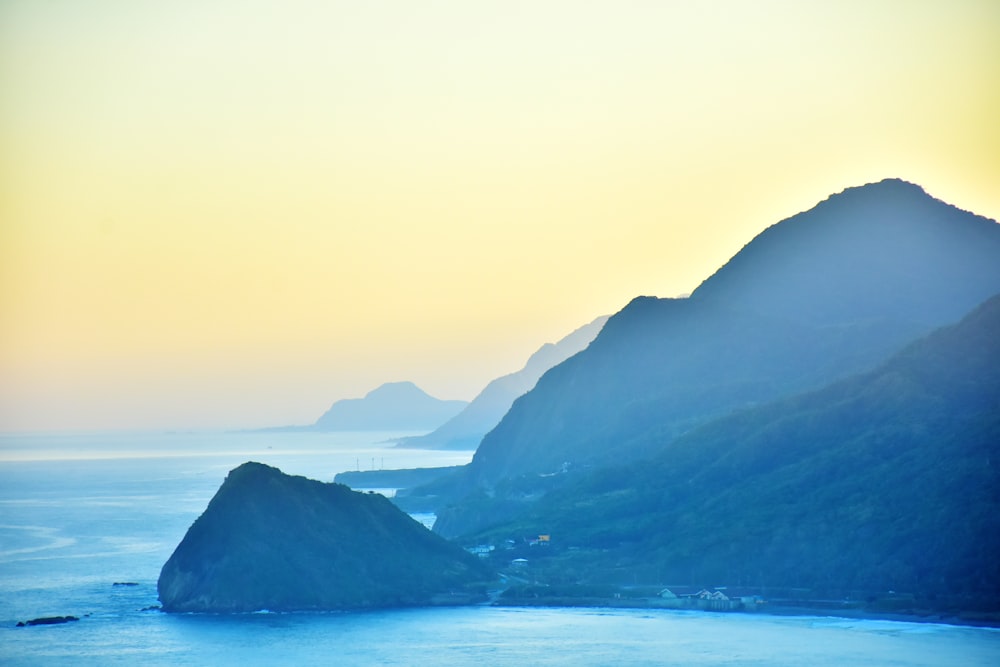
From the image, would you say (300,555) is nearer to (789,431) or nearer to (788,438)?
(788,438)

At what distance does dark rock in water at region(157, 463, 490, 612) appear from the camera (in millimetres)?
87875

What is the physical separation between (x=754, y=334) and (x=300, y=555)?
7584 cm

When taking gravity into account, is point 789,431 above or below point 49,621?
above

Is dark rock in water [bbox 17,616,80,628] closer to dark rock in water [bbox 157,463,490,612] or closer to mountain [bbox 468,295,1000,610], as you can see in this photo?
dark rock in water [bbox 157,463,490,612]

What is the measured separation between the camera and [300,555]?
90.3 metres

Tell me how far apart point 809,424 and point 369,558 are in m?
40.4

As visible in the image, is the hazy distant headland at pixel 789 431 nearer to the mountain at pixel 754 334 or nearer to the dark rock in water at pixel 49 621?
the mountain at pixel 754 334

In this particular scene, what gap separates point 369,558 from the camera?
93250 millimetres

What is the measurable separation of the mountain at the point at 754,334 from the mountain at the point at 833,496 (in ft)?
50.9

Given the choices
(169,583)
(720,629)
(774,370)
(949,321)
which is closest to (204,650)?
(169,583)

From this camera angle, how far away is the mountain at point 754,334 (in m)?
143

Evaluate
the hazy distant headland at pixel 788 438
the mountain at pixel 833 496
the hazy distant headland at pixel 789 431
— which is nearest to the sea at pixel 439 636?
the hazy distant headland at pixel 788 438

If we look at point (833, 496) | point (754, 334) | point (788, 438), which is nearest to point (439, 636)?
point (833, 496)

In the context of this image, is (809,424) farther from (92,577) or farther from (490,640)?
(92,577)
